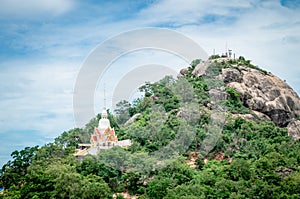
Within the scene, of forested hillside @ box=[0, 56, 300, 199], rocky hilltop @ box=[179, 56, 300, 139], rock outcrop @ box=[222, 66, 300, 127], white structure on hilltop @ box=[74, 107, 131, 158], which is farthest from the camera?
rock outcrop @ box=[222, 66, 300, 127]

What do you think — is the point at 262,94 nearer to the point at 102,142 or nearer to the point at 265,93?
the point at 265,93

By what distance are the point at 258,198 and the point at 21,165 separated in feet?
63.2

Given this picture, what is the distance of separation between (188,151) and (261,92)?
46.2ft

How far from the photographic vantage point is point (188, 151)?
36719mm

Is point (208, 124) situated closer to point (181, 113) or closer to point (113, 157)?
point (181, 113)

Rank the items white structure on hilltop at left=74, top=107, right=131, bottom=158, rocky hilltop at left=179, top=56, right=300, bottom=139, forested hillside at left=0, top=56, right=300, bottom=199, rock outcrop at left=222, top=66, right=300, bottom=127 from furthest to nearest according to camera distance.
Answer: rock outcrop at left=222, top=66, right=300, bottom=127 < rocky hilltop at left=179, top=56, right=300, bottom=139 < white structure on hilltop at left=74, top=107, right=131, bottom=158 < forested hillside at left=0, top=56, right=300, bottom=199

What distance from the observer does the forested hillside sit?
28.1 meters

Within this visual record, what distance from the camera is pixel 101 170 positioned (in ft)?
107

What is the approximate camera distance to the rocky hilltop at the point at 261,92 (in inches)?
1783

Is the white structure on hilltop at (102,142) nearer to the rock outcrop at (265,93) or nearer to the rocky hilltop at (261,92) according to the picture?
the rocky hilltop at (261,92)

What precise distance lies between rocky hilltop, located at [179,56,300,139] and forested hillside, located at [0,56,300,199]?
0.11 m

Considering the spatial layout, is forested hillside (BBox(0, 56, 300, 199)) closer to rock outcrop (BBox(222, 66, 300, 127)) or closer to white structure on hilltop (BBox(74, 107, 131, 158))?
rock outcrop (BBox(222, 66, 300, 127))

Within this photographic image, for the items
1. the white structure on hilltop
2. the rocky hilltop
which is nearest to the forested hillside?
the rocky hilltop

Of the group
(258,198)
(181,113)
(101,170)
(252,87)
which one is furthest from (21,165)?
(252,87)
